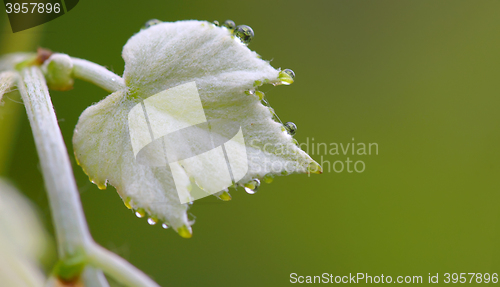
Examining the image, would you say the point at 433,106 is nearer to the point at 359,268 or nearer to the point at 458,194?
the point at 458,194

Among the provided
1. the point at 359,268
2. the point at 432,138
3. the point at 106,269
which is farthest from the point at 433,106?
the point at 106,269

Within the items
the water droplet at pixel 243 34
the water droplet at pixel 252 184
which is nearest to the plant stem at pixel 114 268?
the water droplet at pixel 252 184

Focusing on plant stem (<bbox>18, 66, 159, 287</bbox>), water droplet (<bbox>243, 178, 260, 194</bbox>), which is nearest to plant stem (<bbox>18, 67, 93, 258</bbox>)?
plant stem (<bbox>18, 66, 159, 287</bbox>)

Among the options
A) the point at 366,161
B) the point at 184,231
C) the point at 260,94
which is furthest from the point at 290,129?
the point at 366,161

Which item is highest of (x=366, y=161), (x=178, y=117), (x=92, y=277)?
(x=178, y=117)

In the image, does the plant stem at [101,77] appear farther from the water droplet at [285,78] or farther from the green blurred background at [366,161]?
the green blurred background at [366,161]

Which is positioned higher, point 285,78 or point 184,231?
point 285,78

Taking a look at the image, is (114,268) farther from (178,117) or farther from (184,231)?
(178,117)
